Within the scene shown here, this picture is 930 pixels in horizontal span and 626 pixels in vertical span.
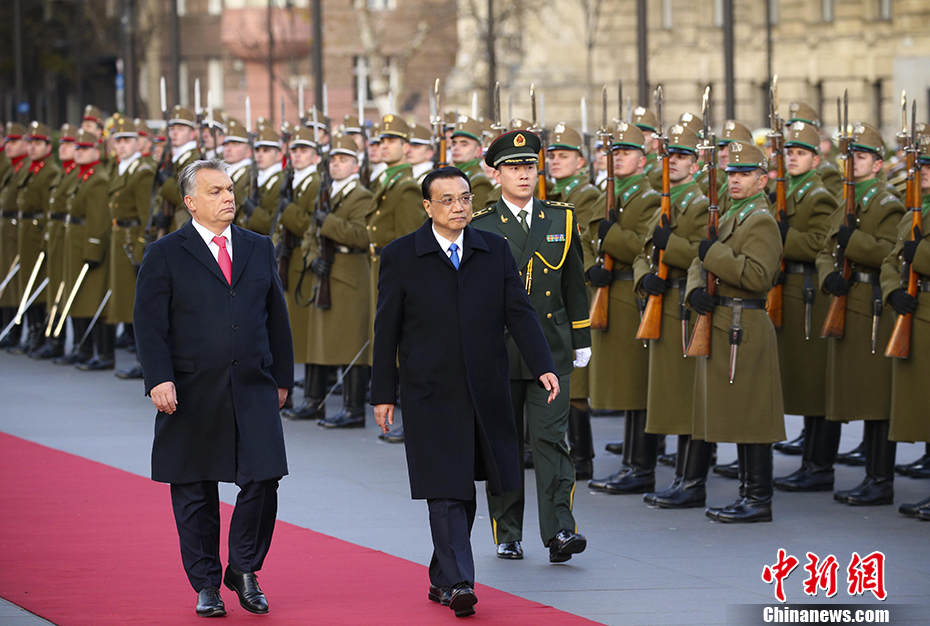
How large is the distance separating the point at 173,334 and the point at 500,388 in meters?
1.43

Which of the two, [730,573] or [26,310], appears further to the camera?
[26,310]

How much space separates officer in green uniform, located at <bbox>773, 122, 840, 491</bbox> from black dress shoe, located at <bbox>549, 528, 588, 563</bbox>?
2.73 metres

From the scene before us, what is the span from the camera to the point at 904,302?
889 centimetres

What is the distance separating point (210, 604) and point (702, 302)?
3.39 metres

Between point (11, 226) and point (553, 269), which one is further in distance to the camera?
point (11, 226)

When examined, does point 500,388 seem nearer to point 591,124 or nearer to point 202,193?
point 202,193

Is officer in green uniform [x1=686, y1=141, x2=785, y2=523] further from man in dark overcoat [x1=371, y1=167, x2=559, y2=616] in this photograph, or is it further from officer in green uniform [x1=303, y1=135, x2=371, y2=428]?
officer in green uniform [x1=303, y1=135, x2=371, y2=428]

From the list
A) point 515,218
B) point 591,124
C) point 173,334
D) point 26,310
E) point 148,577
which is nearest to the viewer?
point 173,334

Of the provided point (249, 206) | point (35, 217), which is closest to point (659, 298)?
point (249, 206)

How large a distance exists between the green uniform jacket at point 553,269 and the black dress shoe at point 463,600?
1539mm

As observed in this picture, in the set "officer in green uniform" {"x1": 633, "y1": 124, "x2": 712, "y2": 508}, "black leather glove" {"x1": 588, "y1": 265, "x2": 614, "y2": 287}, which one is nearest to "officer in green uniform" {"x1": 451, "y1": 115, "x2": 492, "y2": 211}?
"black leather glove" {"x1": 588, "y1": 265, "x2": 614, "y2": 287}

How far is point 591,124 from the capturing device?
127ft

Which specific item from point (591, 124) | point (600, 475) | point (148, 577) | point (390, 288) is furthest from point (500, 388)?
point (591, 124)

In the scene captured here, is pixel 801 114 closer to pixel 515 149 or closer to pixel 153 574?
pixel 515 149
